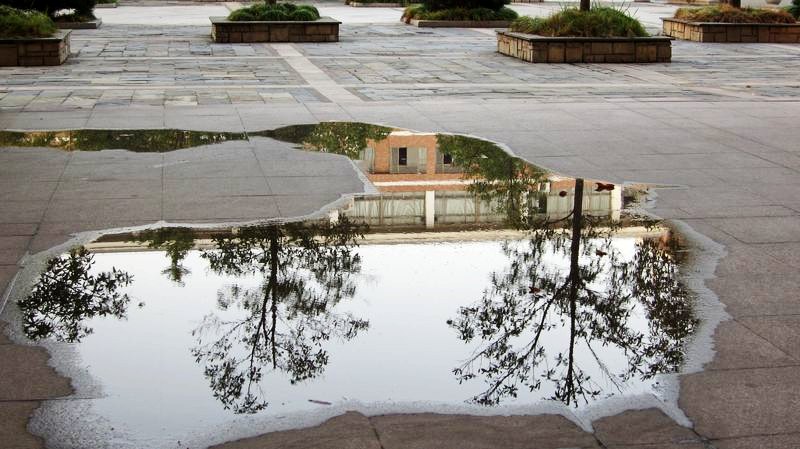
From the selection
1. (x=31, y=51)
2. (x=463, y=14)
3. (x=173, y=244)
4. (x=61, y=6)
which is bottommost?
(x=173, y=244)

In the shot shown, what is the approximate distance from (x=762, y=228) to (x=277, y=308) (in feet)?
12.3

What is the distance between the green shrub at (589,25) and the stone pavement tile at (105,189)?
13.4 m

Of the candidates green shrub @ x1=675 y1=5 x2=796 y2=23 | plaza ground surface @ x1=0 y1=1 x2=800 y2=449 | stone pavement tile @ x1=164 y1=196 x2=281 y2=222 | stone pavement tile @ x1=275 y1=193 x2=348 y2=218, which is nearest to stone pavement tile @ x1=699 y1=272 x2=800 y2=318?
plaza ground surface @ x1=0 y1=1 x2=800 y2=449

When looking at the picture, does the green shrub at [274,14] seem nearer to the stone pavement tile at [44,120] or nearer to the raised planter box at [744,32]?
the raised planter box at [744,32]

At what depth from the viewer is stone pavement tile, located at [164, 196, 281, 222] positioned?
7852mm

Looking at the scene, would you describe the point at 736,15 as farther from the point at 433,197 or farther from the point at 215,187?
the point at 215,187

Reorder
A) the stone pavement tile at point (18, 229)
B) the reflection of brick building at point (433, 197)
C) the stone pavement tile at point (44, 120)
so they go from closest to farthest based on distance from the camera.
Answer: the stone pavement tile at point (18, 229) → the reflection of brick building at point (433, 197) → the stone pavement tile at point (44, 120)

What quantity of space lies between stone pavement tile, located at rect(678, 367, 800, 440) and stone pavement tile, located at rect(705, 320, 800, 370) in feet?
0.24

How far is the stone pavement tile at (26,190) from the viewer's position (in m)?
8.45

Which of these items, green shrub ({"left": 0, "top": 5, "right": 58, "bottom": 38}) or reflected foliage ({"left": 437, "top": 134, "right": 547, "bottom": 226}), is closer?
reflected foliage ({"left": 437, "top": 134, "right": 547, "bottom": 226})

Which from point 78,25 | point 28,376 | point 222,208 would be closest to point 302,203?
point 222,208

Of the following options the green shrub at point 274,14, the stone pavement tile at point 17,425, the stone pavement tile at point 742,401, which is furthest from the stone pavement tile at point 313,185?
the green shrub at point 274,14

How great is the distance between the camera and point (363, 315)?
226 inches

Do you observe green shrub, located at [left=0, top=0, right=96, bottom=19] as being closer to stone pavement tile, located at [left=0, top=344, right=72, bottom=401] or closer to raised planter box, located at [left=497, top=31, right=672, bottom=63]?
raised planter box, located at [left=497, top=31, right=672, bottom=63]
